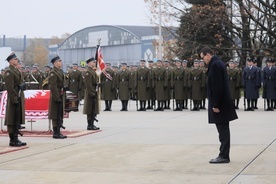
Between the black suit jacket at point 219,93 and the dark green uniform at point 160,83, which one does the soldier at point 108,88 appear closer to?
the dark green uniform at point 160,83

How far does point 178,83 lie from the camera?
27.0m

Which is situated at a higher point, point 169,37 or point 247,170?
point 169,37

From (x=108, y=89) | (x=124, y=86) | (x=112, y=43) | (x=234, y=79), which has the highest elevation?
(x=112, y=43)

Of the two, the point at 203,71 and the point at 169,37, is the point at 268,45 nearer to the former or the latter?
the point at 169,37

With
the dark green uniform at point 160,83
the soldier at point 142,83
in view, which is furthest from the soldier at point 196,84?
the soldier at point 142,83

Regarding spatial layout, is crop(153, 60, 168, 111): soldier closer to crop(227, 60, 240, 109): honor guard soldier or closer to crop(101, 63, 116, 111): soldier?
crop(101, 63, 116, 111): soldier

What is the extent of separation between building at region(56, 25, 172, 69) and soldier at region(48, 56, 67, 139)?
57482 millimetres

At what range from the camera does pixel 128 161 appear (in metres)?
11.9

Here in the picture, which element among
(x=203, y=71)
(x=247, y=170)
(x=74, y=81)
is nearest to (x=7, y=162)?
(x=247, y=170)

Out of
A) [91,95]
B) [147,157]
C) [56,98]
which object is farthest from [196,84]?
[147,157]

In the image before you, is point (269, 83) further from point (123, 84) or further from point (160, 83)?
point (123, 84)

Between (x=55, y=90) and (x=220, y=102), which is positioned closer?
(x=220, y=102)

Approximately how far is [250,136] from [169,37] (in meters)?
31.1

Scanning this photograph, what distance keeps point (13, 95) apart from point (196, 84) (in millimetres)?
13473
